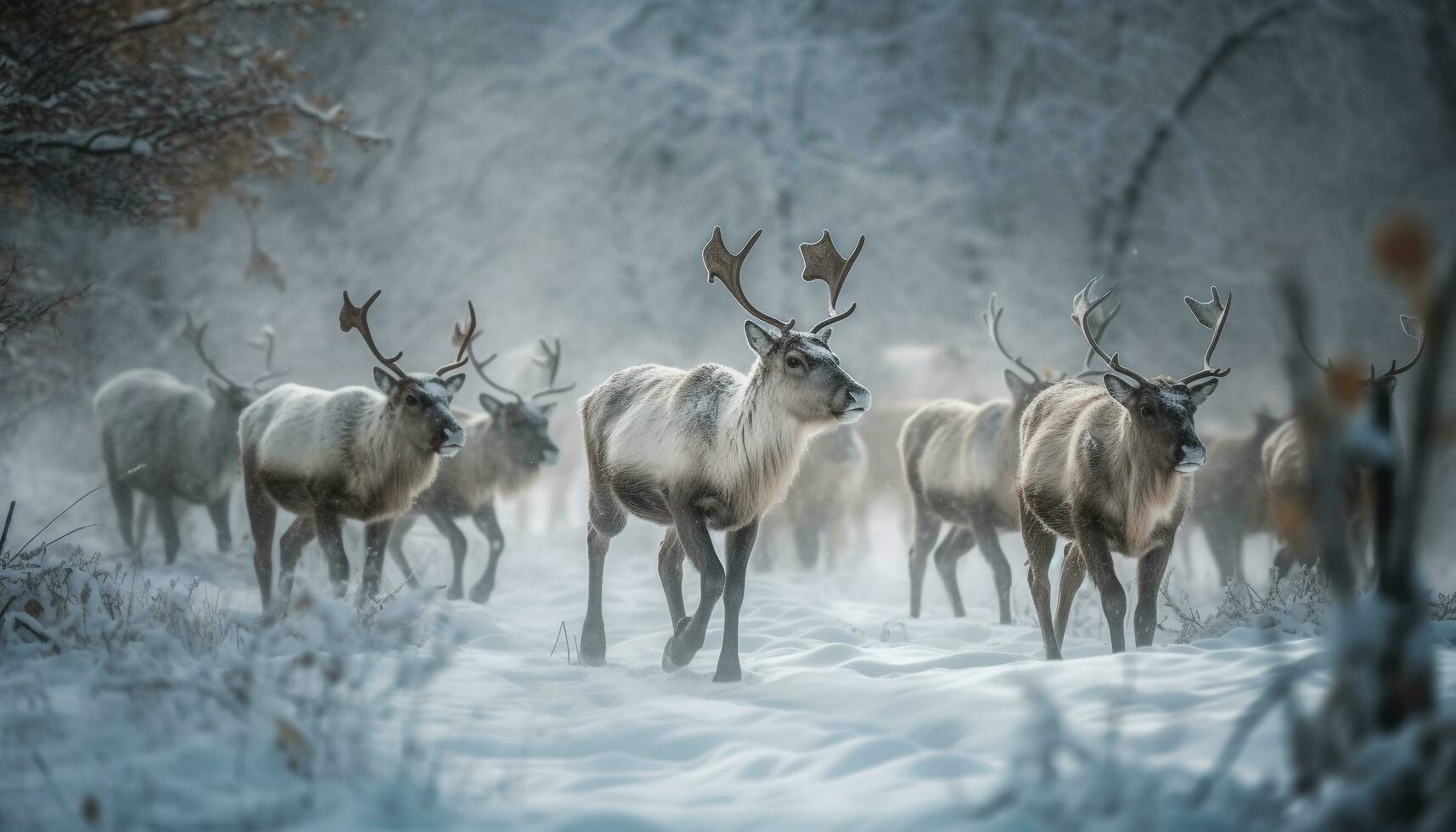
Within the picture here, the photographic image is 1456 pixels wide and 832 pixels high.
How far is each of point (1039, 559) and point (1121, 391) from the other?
1.25 meters

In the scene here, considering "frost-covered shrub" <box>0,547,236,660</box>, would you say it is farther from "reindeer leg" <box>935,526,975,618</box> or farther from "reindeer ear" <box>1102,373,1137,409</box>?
"reindeer leg" <box>935,526,975,618</box>

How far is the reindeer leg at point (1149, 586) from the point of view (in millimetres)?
5434

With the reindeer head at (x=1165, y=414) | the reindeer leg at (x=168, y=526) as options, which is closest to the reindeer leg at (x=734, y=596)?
the reindeer head at (x=1165, y=414)

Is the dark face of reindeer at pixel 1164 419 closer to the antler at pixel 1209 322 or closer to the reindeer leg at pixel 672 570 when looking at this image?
the antler at pixel 1209 322

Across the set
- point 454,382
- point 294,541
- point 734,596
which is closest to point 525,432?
point 454,382

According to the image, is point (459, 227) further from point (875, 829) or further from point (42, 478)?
point (875, 829)

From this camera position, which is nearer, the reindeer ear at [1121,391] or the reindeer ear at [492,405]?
the reindeer ear at [1121,391]

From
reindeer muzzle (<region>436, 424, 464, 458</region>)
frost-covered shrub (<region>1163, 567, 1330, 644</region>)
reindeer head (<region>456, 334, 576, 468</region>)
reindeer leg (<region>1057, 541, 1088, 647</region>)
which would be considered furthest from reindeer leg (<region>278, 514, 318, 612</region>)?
frost-covered shrub (<region>1163, 567, 1330, 644</region>)

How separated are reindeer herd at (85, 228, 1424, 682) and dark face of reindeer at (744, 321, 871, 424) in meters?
0.01

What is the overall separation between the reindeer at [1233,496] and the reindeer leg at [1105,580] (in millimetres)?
5691

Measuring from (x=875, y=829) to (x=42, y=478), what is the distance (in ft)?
52.9

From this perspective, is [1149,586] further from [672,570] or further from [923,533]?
[923,533]

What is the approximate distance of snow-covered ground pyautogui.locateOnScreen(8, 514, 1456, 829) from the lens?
2.75 m

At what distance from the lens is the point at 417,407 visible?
657cm
